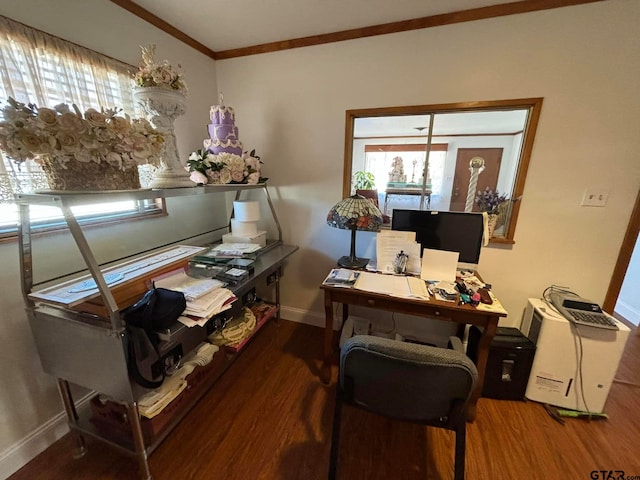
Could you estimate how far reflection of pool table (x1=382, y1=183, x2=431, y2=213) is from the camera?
1.94 meters

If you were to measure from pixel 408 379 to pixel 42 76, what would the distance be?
2046 millimetres

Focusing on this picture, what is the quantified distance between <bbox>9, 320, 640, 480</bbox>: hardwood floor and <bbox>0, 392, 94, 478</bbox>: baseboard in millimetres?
34

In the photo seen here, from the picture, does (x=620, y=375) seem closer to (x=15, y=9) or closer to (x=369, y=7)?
(x=369, y=7)

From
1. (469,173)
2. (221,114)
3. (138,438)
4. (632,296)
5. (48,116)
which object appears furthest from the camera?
(632,296)

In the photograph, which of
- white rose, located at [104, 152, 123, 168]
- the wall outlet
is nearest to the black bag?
white rose, located at [104, 152, 123, 168]

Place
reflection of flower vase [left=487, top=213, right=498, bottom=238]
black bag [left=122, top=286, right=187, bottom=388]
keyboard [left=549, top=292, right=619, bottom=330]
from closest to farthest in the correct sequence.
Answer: black bag [left=122, top=286, right=187, bottom=388] < keyboard [left=549, top=292, right=619, bottom=330] < reflection of flower vase [left=487, top=213, right=498, bottom=238]

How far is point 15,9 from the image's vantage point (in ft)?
3.55

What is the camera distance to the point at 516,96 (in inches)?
61.7

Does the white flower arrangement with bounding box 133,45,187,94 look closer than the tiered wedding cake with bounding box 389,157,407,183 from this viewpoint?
Yes

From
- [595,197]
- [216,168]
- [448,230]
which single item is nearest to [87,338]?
[216,168]

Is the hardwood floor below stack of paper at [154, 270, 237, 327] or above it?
below

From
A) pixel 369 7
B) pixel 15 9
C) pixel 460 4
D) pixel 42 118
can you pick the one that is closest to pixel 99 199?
pixel 42 118

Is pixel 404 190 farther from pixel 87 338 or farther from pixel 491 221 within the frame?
pixel 87 338

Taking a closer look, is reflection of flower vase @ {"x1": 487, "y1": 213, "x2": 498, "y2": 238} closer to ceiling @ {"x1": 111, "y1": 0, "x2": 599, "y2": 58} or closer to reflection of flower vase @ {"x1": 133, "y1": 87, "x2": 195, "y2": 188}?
ceiling @ {"x1": 111, "y1": 0, "x2": 599, "y2": 58}
